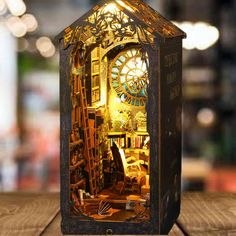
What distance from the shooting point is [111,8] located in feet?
5.22

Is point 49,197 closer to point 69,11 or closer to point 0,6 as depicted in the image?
point 0,6

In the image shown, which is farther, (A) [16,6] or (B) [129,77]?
(A) [16,6]

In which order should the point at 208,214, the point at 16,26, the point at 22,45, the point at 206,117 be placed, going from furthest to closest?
the point at 22,45, the point at 16,26, the point at 206,117, the point at 208,214

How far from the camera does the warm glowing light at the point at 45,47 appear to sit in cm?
665

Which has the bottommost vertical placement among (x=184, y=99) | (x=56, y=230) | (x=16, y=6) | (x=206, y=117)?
(x=56, y=230)

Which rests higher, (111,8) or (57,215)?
(111,8)

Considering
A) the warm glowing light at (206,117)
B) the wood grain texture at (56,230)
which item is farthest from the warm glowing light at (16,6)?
the wood grain texture at (56,230)

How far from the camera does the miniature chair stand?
68.1 inches

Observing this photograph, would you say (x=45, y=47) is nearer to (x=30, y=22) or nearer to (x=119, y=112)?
(x=30, y=22)

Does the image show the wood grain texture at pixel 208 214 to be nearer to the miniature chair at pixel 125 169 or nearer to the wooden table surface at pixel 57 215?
the wooden table surface at pixel 57 215

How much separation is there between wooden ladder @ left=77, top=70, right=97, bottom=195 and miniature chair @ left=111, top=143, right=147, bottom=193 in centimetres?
6

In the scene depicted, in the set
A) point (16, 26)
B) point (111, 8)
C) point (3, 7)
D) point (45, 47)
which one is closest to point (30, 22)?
point (16, 26)

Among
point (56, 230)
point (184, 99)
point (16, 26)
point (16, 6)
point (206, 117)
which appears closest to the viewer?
point (56, 230)

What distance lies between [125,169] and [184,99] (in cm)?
432
